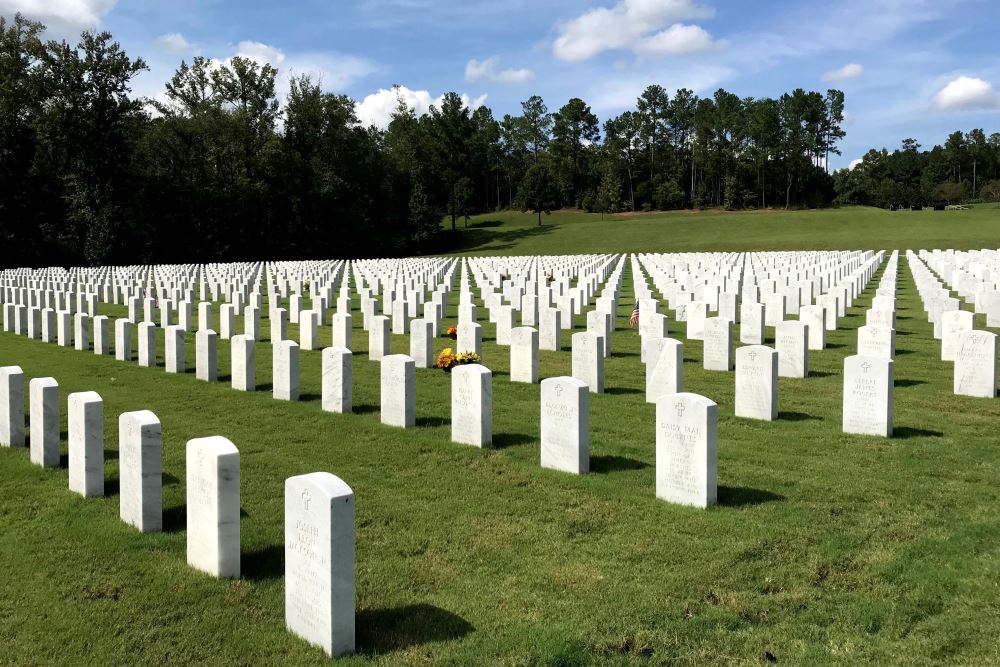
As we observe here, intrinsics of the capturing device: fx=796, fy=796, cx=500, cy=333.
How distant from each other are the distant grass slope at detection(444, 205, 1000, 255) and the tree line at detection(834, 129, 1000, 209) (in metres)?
28.3

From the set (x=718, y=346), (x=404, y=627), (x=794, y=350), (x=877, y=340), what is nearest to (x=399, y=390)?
(x=404, y=627)

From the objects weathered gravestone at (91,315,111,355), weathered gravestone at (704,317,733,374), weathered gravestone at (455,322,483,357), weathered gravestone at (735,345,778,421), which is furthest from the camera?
weathered gravestone at (91,315,111,355)

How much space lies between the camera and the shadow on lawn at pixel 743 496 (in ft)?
21.1

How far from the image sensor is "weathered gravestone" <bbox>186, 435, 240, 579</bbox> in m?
5.04

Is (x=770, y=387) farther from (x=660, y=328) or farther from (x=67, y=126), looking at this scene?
(x=67, y=126)

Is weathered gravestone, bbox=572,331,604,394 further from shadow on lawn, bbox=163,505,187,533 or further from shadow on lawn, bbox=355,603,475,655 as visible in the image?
shadow on lawn, bbox=355,603,475,655

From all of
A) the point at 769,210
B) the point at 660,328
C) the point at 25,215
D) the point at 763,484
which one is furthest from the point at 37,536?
the point at 769,210

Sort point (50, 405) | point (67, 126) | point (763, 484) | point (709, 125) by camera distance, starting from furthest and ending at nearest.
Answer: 1. point (709, 125)
2. point (67, 126)
3. point (50, 405)
4. point (763, 484)

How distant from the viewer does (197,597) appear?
15.9ft

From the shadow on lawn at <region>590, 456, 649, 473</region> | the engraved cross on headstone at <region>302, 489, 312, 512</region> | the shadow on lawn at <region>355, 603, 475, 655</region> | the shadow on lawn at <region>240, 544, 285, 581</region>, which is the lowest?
the shadow on lawn at <region>355, 603, 475, 655</region>

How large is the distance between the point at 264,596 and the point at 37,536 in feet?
7.13

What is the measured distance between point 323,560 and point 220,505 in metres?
1.19

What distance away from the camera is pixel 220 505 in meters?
5.05

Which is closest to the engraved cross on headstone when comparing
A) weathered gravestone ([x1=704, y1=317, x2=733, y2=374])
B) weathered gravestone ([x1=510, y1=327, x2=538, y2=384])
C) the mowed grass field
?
the mowed grass field
